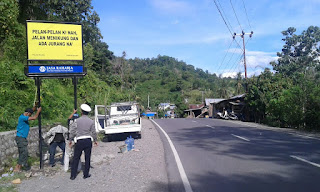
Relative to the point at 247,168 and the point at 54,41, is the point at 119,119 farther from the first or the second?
the point at 247,168

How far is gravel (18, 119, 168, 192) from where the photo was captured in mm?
5867

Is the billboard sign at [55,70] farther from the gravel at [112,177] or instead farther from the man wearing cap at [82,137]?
the gravel at [112,177]

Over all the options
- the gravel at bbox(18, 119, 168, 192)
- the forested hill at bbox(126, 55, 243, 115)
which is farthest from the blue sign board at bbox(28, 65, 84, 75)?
the forested hill at bbox(126, 55, 243, 115)

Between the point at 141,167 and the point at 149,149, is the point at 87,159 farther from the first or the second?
the point at 149,149

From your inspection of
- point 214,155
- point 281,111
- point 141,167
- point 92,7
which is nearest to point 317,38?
point 281,111

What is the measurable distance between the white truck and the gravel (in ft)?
12.2

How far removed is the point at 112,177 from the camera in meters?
6.66

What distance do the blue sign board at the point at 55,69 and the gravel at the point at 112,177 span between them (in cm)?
284

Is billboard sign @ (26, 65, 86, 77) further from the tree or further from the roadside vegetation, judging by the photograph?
the tree

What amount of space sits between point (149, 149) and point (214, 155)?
9.18 feet

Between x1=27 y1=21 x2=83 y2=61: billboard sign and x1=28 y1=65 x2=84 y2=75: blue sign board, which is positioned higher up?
x1=27 y1=21 x2=83 y2=61: billboard sign

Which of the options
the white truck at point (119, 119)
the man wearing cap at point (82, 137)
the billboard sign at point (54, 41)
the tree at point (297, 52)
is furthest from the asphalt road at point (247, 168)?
the tree at point (297, 52)

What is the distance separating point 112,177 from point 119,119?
25.4ft

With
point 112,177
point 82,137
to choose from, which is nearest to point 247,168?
point 112,177
